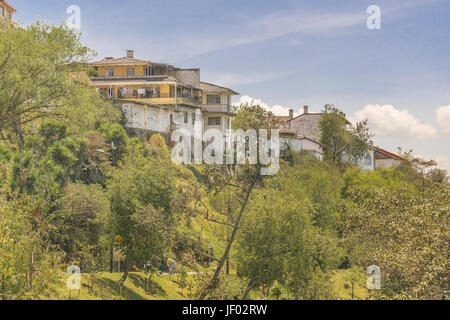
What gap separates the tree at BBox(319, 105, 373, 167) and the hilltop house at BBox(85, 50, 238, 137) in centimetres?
1544

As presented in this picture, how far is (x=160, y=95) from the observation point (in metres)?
69.2

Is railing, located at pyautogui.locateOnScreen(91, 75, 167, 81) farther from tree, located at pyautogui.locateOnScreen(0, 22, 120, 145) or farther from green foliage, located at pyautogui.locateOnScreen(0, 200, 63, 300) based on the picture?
green foliage, located at pyautogui.locateOnScreen(0, 200, 63, 300)

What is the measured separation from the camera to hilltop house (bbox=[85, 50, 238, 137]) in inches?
2397

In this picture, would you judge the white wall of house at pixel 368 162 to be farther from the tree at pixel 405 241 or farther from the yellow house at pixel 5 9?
the yellow house at pixel 5 9

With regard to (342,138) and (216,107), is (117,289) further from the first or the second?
(342,138)

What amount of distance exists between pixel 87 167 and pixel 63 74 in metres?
11.3

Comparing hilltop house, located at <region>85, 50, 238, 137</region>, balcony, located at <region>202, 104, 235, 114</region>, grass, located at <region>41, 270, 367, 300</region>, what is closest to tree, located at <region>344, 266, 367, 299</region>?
grass, located at <region>41, 270, 367, 300</region>

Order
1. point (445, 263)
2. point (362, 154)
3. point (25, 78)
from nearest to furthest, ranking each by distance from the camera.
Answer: point (445, 263) → point (25, 78) → point (362, 154)

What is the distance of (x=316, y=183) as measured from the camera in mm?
48312

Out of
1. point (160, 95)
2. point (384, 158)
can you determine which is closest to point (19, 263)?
point (160, 95)

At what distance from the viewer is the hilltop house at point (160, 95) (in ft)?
200

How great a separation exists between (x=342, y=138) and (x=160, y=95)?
30.8 m
